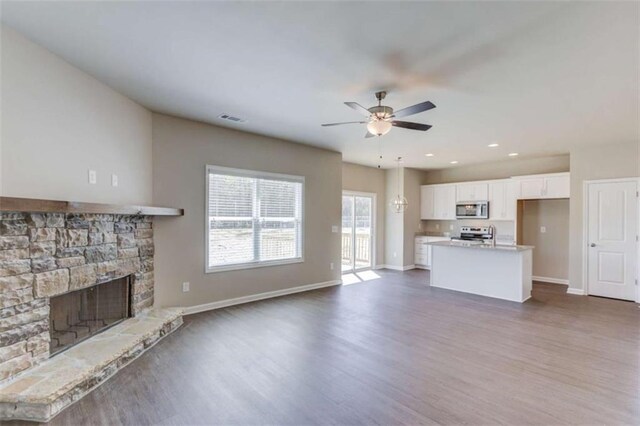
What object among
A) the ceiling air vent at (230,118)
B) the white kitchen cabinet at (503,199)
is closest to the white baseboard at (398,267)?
the white kitchen cabinet at (503,199)

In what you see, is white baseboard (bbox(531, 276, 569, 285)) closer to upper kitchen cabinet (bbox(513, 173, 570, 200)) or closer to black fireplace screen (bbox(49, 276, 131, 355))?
upper kitchen cabinet (bbox(513, 173, 570, 200))

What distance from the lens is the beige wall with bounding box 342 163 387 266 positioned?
803cm

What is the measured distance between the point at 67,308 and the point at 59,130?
1.67 metres

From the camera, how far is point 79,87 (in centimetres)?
312

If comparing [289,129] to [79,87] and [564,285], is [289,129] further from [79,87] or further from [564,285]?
[564,285]

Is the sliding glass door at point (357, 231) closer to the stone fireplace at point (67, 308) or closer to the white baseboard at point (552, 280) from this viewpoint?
the white baseboard at point (552, 280)

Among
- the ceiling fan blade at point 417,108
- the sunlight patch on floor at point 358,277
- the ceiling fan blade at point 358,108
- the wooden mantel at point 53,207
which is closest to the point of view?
the wooden mantel at point 53,207

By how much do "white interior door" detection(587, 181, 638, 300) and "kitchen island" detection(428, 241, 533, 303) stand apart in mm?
1213

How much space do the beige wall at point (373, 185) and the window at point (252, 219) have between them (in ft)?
7.54

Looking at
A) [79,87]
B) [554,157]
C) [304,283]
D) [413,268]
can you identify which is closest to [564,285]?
[554,157]

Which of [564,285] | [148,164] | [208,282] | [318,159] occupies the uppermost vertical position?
[318,159]

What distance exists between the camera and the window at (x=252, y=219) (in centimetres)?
496

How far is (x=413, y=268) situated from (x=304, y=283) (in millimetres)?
3824

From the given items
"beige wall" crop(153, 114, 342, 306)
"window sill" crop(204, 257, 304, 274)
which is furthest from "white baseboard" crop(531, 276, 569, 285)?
"window sill" crop(204, 257, 304, 274)
